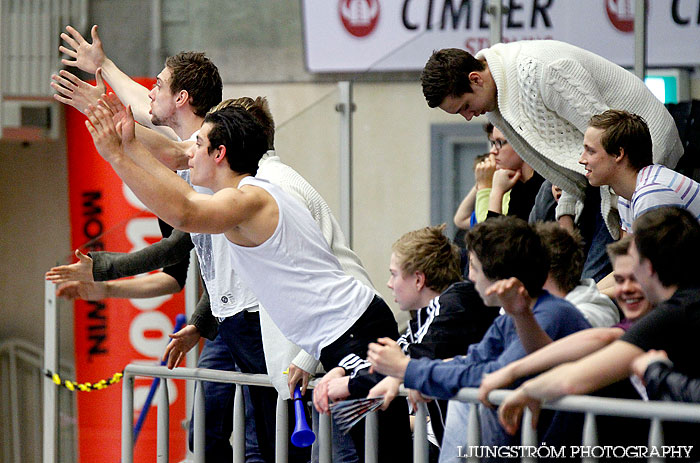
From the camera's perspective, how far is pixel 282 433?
9.66 ft

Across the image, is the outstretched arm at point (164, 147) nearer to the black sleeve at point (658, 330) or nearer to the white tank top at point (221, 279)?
the white tank top at point (221, 279)

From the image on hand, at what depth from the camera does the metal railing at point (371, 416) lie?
78.3 inches

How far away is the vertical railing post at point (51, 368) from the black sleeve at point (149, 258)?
1391 mm

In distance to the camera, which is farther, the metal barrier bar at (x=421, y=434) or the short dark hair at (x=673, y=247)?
the metal barrier bar at (x=421, y=434)

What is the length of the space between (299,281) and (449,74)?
0.93 meters

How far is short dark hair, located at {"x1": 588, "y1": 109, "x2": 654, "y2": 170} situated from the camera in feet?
9.40

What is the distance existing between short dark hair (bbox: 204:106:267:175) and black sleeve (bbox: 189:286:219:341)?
2.34 ft

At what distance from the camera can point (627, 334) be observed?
80.4 inches

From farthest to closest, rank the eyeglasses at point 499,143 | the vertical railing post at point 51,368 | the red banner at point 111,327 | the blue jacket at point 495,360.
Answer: the red banner at point 111,327
the vertical railing post at point 51,368
the eyeglasses at point 499,143
the blue jacket at point 495,360

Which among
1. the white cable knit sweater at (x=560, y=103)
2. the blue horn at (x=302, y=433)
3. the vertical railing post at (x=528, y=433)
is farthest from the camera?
the white cable knit sweater at (x=560, y=103)

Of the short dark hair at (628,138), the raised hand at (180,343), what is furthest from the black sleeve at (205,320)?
the short dark hair at (628,138)

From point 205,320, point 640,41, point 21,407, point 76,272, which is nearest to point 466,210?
point 640,41

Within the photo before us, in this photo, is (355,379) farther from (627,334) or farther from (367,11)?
(367,11)

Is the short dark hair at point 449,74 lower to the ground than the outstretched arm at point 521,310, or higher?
higher
